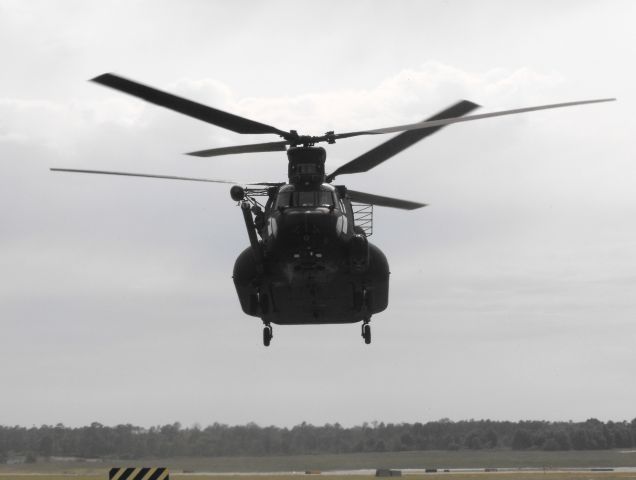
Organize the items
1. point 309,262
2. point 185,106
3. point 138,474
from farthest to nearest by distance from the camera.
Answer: point 309,262 < point 185,106 < point 138,474

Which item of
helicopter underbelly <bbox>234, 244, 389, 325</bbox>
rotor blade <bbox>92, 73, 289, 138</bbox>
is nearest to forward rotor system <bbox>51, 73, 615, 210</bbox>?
rotor blade <bbox>92, 73, 289, 138</bbox>

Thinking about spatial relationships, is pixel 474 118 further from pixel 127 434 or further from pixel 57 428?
pixel 57 428

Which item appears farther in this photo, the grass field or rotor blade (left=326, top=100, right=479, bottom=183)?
the grass field

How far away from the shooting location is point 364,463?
7700 cm

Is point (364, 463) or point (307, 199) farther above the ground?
point (307, 199)

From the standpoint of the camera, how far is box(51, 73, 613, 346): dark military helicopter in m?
16.5

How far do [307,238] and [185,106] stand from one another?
334cm

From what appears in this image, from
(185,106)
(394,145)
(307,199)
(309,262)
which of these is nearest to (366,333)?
(309,262)

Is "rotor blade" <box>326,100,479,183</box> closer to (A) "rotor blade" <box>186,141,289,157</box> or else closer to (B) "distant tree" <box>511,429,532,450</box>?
(A) "rotor blade" <box>186,141,289,157</box>

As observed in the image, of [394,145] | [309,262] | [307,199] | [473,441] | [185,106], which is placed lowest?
[309,262]

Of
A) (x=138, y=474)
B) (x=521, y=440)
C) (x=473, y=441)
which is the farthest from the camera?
(x=473, y=441)

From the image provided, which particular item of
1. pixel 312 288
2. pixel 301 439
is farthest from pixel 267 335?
pixel 301 439

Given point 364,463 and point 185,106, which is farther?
point 364,463

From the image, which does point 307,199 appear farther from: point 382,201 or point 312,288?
point 382,201
